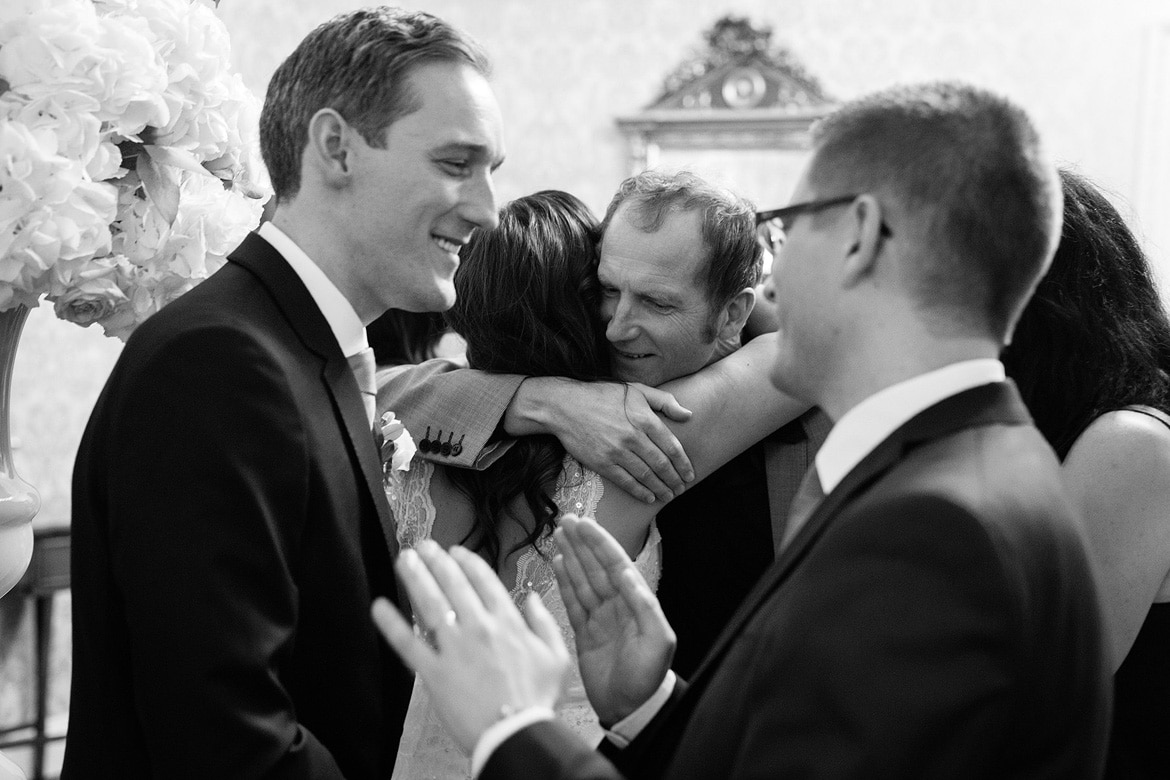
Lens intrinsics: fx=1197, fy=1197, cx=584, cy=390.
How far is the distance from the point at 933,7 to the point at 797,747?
18.9 ft

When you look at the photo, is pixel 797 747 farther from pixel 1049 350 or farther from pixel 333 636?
pixel 1049 350

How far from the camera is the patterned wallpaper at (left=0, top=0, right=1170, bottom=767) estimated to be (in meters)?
5.83

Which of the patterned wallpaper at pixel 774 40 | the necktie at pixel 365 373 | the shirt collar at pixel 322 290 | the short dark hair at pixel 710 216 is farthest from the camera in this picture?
the patterned wallpaper at pixel 774 40

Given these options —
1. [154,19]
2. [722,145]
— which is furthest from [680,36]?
[154,19]

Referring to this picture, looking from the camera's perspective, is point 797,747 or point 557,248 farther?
point 557,248

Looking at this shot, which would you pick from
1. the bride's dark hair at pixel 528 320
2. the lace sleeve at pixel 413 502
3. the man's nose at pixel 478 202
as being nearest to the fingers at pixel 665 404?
the bride's dark hair at pixel 528 320

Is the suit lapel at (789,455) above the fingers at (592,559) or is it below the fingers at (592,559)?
below

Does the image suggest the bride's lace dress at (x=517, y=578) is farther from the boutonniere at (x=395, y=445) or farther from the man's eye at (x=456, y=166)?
the man's eye at (x=456, y=166)

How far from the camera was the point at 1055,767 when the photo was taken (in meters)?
1.01

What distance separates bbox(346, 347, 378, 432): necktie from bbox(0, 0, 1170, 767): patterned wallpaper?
429cm

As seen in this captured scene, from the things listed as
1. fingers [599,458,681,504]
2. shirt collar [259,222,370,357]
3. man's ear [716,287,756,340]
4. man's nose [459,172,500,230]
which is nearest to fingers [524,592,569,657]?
shirt collar [259,222,370,357]

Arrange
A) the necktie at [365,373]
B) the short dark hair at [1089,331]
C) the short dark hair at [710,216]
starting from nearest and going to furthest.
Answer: the necktie at [365,373]
the short dark hair at [1089,331]
the short dark hair at [710,216]

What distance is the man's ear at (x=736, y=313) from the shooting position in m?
2.05

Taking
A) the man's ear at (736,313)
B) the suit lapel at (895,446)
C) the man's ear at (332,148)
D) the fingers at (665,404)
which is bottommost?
the fingers at (665,404)
